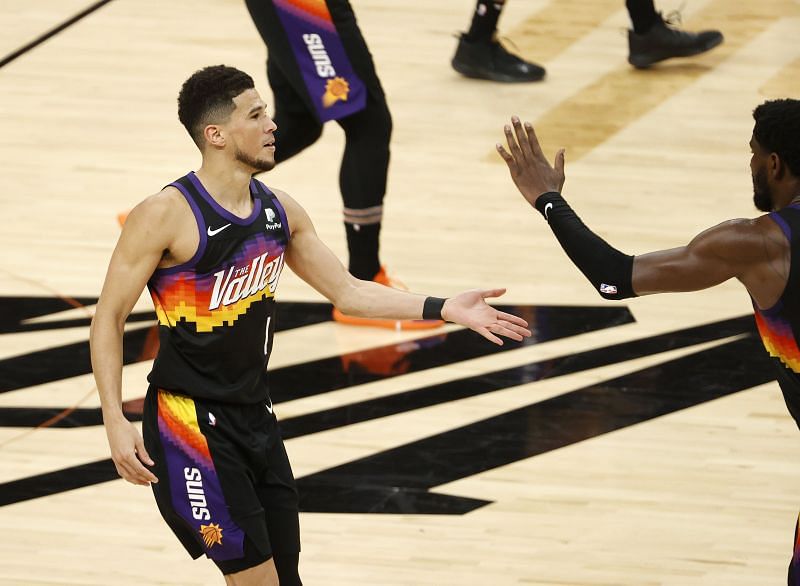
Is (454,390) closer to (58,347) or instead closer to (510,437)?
(510,437)

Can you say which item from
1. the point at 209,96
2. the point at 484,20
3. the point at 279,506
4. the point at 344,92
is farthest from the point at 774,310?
the point at 484,20

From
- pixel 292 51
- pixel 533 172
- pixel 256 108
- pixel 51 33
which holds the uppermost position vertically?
pixel 256 108

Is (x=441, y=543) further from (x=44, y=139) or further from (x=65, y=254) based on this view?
(x=44, y=139)

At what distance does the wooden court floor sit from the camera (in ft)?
14.4

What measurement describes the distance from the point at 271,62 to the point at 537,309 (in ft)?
4.50

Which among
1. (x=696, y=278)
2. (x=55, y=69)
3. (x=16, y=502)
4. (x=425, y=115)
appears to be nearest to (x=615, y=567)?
(x=696, y=278)

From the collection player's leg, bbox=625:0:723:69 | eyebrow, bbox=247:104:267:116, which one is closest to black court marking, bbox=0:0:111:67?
player's leg, bbox=625:0:723:69

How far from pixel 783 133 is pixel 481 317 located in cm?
75

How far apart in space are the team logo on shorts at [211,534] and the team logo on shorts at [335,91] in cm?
258

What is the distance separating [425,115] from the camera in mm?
8125

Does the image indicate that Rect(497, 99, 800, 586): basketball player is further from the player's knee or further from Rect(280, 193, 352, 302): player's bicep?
the player's knee

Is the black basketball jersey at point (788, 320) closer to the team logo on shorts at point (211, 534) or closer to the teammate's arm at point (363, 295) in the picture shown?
the teammate's arm at point (363, 295)

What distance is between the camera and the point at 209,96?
336cm

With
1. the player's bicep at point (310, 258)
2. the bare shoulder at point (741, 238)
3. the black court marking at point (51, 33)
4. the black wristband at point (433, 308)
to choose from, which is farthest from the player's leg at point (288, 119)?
the black court marking at point (51, 33)
